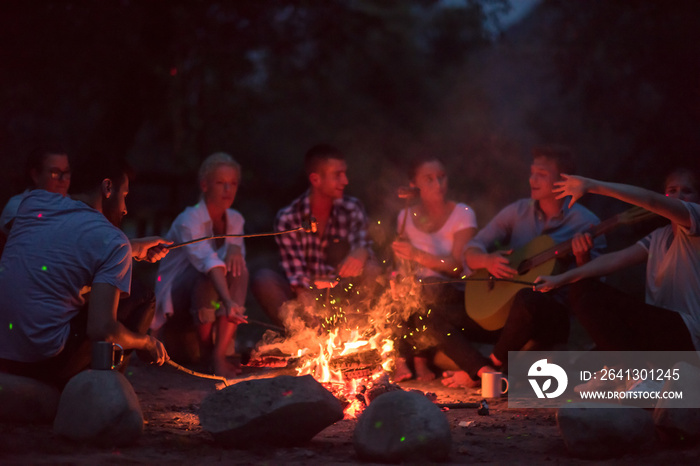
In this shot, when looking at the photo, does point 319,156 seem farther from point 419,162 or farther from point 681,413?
point 681,413

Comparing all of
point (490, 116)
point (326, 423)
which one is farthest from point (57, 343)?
point (490, 116)

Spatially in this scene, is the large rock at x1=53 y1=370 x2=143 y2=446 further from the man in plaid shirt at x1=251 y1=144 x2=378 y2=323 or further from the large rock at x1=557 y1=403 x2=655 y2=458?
the man in plaid shirt at x1=251 y1=144 x2=378 y2=323

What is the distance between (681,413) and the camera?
3844 millimetres

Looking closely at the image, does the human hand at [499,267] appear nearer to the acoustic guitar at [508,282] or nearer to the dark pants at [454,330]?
the acoustic guitar at [508,282]

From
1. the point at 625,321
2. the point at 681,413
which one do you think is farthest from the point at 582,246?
the point at 681,413

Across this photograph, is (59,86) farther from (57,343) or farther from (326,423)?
(326,423)

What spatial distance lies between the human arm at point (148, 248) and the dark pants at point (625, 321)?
3112 millimetres

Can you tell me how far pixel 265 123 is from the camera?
30641 millimetres

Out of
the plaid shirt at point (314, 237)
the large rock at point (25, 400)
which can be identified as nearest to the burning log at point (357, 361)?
the plaid shirt at point (314, 237)

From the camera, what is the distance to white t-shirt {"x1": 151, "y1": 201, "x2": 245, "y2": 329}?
662 cm

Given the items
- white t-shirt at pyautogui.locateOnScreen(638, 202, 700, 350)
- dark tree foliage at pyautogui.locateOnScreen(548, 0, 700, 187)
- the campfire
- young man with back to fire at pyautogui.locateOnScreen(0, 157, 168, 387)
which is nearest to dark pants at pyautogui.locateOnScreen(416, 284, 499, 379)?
the campfire

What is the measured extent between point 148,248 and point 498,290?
2983 millimetres

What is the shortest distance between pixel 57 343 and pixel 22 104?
9505 mm

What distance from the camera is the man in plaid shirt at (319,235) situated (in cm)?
702
